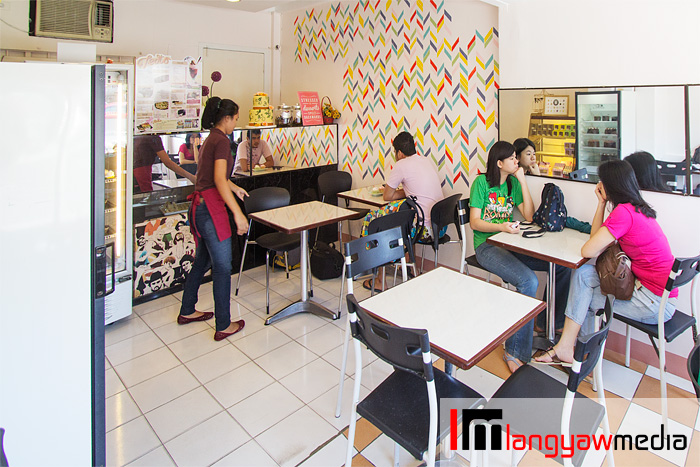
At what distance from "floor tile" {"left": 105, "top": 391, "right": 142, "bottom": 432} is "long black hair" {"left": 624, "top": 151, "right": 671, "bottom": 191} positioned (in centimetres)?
305

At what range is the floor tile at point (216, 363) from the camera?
8.84ft

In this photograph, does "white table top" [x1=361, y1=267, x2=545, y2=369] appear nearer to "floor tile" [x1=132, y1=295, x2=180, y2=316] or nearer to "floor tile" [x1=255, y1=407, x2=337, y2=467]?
"floor tile" [x1=255, y1=407, x2=337, y2=467]

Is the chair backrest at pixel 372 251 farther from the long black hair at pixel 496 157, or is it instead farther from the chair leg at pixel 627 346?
the chair leg at pixel 627 346

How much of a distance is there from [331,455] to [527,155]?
2346 mm

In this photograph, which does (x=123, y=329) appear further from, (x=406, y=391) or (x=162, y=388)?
(x=406, y=391)

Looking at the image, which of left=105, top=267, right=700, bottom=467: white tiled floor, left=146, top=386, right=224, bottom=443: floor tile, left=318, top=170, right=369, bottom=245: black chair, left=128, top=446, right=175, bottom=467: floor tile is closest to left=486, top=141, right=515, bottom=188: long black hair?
left=105, top=267, right=700, bottom=467: white tiled floor

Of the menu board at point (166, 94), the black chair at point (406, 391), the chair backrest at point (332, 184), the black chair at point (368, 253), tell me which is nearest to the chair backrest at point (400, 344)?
the black chair at point (406, 391)

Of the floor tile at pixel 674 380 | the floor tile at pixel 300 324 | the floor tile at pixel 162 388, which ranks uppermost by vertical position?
the floor tile at pixel 300 324

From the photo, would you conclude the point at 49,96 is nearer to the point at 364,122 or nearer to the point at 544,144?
the point at 544,144

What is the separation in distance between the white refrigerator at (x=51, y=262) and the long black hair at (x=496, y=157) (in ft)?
7.68

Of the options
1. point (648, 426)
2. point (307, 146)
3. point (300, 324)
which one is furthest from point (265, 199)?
point (648, 426)

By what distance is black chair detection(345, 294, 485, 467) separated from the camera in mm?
1460

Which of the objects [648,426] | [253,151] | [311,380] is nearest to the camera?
[648,426]

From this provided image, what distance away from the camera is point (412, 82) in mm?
4102
